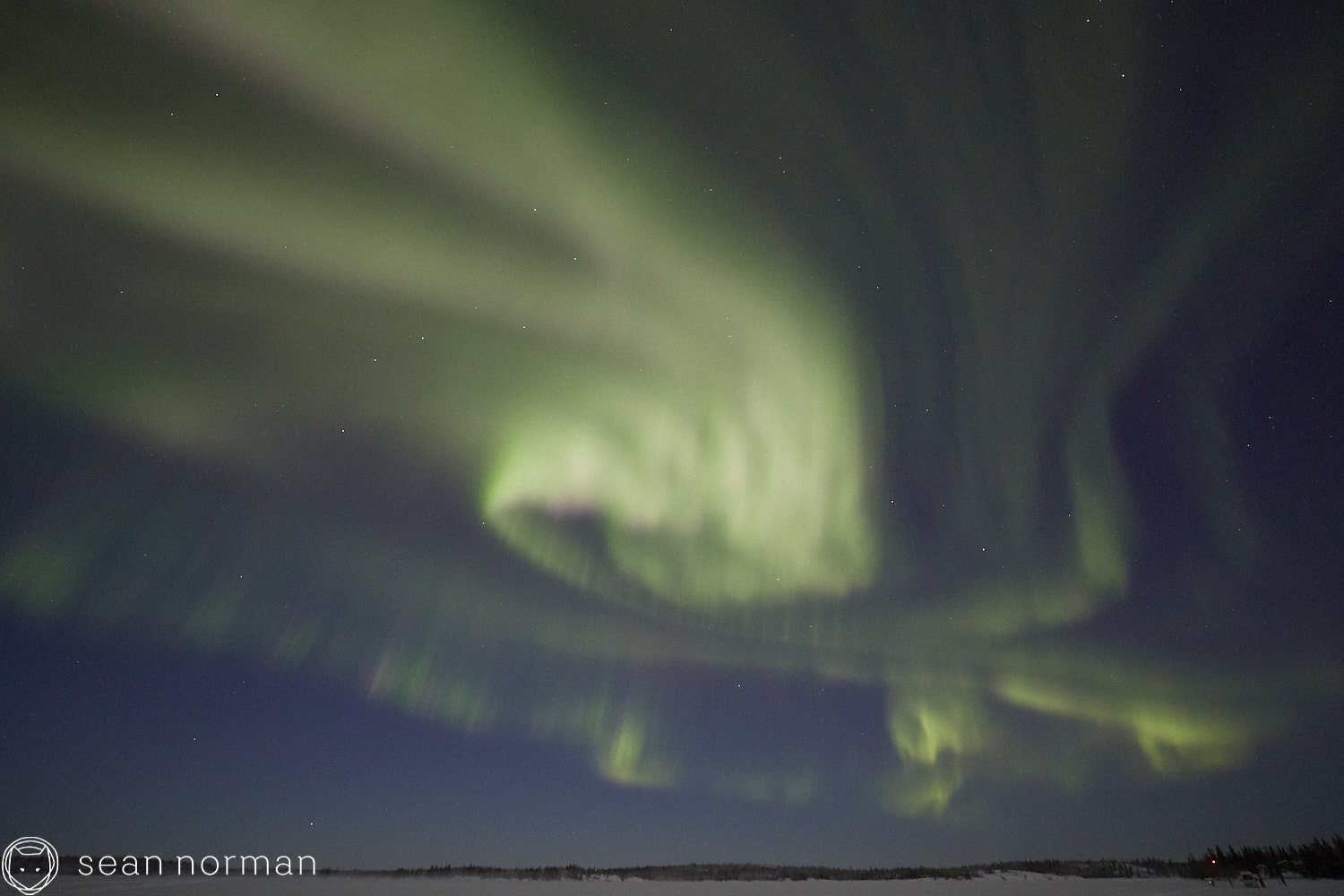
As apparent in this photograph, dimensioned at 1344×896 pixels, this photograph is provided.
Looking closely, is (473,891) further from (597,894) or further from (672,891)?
(672,891)

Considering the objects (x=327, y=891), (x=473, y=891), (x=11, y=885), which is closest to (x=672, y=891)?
(x=473, y=891)

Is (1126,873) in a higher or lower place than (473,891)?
higher

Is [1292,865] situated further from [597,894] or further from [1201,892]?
[597,894]

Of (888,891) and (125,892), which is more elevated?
(888,891)

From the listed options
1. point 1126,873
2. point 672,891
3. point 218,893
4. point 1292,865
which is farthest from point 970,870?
point 218,893

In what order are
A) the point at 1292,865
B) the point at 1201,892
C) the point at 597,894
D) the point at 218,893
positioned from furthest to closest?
the point at 1292,865, the point at 597,894, the point at 1201,892, the point at 218,893

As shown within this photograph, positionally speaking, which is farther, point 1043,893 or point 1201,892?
point 1043,893

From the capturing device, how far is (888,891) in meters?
45.7

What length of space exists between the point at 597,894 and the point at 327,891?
571 inches

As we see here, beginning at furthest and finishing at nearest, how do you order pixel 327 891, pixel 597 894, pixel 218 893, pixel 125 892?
pixel 597 894 < pixel 327 891 < pixel 125 892 < pixel 218 893

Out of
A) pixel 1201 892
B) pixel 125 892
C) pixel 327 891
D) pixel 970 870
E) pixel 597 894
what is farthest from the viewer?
pixel 970 870

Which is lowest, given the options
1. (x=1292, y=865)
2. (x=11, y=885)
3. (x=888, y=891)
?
(x=11, y=885)

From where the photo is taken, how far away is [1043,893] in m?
42.9

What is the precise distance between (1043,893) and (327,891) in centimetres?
4059
